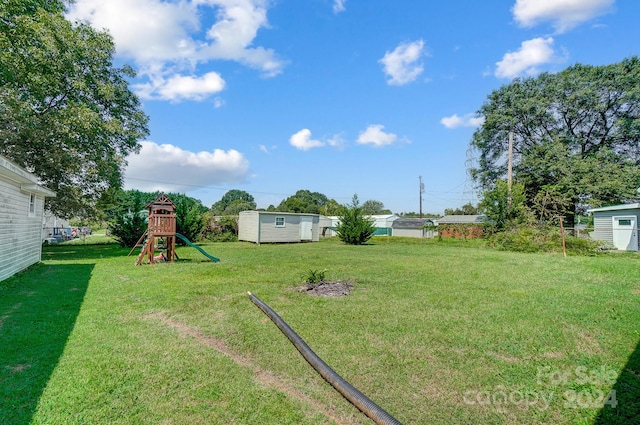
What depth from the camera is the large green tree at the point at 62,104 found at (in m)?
11.2

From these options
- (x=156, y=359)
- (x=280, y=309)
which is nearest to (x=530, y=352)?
(x=280, y=309)

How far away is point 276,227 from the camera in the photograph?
67.5 feet

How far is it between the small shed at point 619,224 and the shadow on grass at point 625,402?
15208 mm

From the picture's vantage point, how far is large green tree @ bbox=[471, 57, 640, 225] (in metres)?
19.2

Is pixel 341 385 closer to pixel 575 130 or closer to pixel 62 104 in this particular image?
pixel 62 104

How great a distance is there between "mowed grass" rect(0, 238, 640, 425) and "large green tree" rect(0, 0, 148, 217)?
324 inches

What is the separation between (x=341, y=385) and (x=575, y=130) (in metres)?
26.9

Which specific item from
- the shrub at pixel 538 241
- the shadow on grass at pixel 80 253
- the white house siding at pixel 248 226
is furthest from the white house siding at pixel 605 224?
the shadow on grass at pixel 80 253

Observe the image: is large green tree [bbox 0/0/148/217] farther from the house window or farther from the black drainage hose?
the black drainage hose

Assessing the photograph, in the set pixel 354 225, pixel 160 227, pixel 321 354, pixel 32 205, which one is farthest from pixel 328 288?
pixel 354 225

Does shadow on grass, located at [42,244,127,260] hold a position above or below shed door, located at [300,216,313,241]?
below

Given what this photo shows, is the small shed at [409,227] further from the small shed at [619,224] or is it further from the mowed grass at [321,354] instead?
the mowed grass at [321,354]

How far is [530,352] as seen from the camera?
11.1 feet

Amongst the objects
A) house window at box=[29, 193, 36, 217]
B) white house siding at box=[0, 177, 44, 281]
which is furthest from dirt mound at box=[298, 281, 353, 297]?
house window at box=[29, 193, 36, 217]
